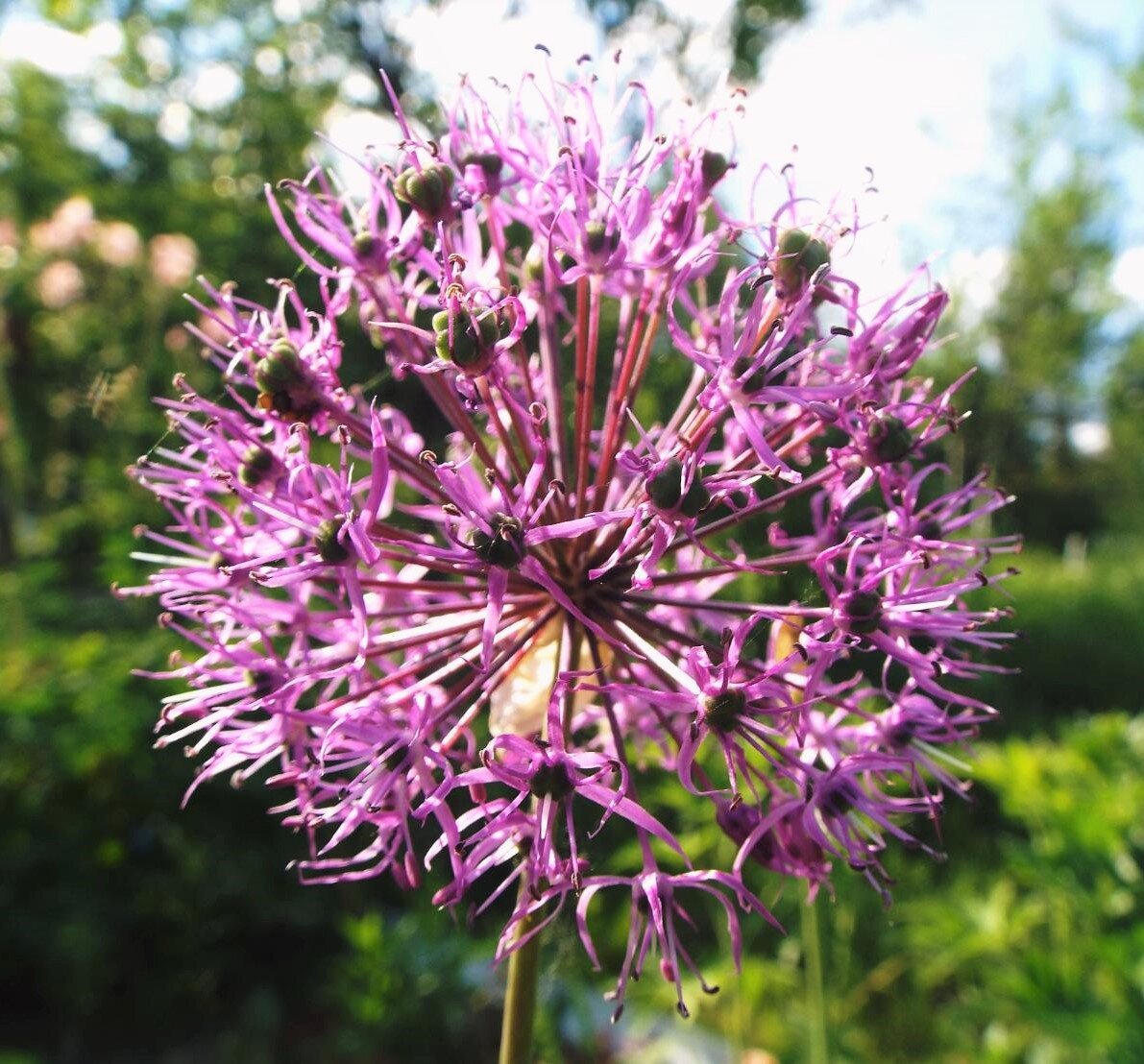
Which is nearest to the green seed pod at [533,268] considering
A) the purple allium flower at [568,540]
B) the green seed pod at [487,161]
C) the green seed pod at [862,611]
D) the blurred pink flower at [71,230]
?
the purple allium flower at [568,540]

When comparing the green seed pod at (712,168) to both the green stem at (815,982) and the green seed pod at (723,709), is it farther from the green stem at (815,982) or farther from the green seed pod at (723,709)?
the green stem at (815,982)

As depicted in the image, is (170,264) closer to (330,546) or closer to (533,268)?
(533,268)

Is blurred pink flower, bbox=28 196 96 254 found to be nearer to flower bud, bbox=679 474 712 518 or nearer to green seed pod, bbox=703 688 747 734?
flower bud, bbox=679 474 712 518

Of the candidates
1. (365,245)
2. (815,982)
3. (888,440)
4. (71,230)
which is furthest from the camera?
(71,230)

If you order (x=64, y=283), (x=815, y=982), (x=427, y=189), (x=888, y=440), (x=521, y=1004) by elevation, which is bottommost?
(x=815, y=982)

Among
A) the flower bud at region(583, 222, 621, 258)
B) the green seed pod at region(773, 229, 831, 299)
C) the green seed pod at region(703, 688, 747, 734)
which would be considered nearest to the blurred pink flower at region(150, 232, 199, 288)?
the flower bud at region(583, 222, 621, 258)

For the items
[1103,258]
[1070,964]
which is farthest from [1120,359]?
[1070,964]

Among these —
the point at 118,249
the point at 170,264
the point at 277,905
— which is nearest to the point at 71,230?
the point at 118,249
